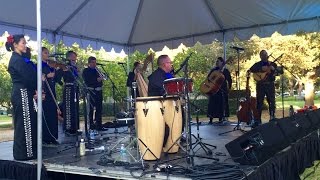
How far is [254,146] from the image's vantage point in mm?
3908

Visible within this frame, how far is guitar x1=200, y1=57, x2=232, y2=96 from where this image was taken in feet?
29.5

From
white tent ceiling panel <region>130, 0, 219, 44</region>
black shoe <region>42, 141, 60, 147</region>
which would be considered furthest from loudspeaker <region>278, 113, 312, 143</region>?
white tent ceiling panel <region>130, 0, 219, 44</region>

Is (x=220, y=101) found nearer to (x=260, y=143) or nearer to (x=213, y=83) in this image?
(x=213, y=83)

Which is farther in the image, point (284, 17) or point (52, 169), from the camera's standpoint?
point (284, 17)

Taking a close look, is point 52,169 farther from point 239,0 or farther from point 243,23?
point 243,23

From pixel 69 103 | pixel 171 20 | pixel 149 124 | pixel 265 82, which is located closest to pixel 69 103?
pixel 69 103

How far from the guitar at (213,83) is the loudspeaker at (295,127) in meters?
3.06

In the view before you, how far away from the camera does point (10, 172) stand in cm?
484

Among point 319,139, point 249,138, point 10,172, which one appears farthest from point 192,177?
point 319,139

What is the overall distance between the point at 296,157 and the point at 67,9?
569cm

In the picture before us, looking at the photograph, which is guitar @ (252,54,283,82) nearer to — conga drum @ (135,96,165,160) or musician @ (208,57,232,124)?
musician @ (208,57,232,124)

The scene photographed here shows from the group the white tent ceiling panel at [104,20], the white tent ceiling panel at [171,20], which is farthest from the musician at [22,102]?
the white tent ceiling panel at [171,20]

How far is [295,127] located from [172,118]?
189 centimetres

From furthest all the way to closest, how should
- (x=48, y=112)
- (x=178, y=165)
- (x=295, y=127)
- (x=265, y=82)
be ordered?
(x=265, y=82)
(x=48, y=112)
(x=295, y=127)
(x=178, y=165)
